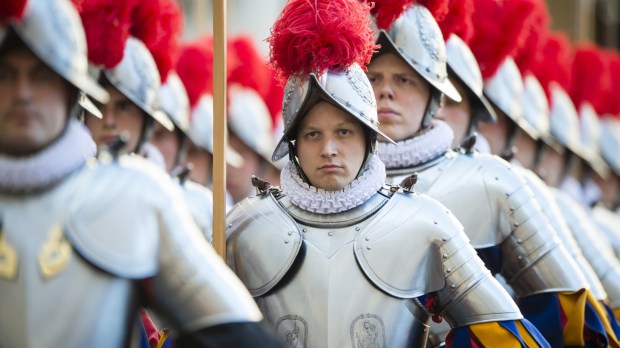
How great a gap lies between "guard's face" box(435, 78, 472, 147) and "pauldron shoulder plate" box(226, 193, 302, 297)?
197cm

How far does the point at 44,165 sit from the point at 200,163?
548cm

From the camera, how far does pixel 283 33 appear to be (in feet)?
17.0

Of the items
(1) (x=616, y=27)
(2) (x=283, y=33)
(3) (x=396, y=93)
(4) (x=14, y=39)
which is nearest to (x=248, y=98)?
(3) (x=396, y=93)

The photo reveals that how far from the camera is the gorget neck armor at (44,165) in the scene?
363 cm

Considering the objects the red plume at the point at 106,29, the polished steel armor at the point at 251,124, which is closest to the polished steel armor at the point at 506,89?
the red plume at the point at 106,29

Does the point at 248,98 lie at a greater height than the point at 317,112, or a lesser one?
lesser

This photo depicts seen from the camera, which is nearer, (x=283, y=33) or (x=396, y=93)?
(x=283, y=33)

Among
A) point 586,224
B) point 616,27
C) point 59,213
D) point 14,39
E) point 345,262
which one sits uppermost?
point 14,39

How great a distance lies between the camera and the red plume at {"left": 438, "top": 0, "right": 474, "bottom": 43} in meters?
6.80

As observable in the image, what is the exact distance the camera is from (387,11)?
20.3ft

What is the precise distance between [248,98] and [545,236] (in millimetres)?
4663

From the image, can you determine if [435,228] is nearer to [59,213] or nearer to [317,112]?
[317,112]

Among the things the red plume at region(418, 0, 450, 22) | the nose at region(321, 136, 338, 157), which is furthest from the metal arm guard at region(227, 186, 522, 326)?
the red plume at region(418, 0, 450, 22)

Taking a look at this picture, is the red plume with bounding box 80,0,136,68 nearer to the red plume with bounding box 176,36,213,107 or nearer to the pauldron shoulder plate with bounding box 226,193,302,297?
the pauldron shoulder plate with bounding box 226,193,302,297
